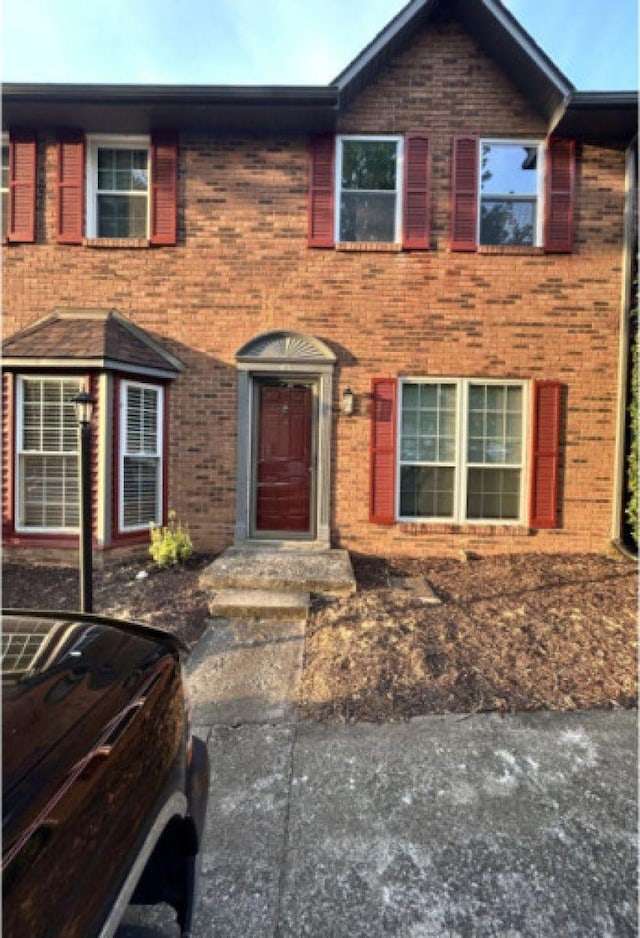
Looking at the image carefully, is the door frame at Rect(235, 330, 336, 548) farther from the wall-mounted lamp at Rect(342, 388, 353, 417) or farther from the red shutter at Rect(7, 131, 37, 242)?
the red shutter at Rect(7, 131, 37, 242)

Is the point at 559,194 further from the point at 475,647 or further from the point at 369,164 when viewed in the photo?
the point at 475,647

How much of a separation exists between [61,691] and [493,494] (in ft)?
20.0

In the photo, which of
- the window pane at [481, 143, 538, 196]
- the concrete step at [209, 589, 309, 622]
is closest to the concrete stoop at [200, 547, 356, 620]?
the concrete step at [209, 589, 309, 622]

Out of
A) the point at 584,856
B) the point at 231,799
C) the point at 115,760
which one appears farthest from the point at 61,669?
the point at 584,856

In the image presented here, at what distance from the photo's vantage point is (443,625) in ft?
13.7

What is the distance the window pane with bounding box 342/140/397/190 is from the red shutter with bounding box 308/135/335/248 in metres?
0.22

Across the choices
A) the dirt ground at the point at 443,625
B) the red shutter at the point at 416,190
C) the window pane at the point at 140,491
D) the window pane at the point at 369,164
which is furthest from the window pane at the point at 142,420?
the red shutter at the point at 416,190

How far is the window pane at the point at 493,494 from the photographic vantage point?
6.56 meters

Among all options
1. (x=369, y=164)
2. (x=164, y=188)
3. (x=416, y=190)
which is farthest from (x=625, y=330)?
(x=164, y=188)

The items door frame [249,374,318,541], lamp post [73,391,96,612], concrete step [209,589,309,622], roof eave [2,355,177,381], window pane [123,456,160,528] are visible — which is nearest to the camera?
lamp post [73,391,96,612]

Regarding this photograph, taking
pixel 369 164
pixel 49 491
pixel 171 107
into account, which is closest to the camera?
pixel 171 107

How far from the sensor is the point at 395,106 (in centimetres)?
633

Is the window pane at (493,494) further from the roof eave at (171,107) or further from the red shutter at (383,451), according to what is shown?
the roof eave at (171,107)

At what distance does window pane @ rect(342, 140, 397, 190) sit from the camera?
640cm
